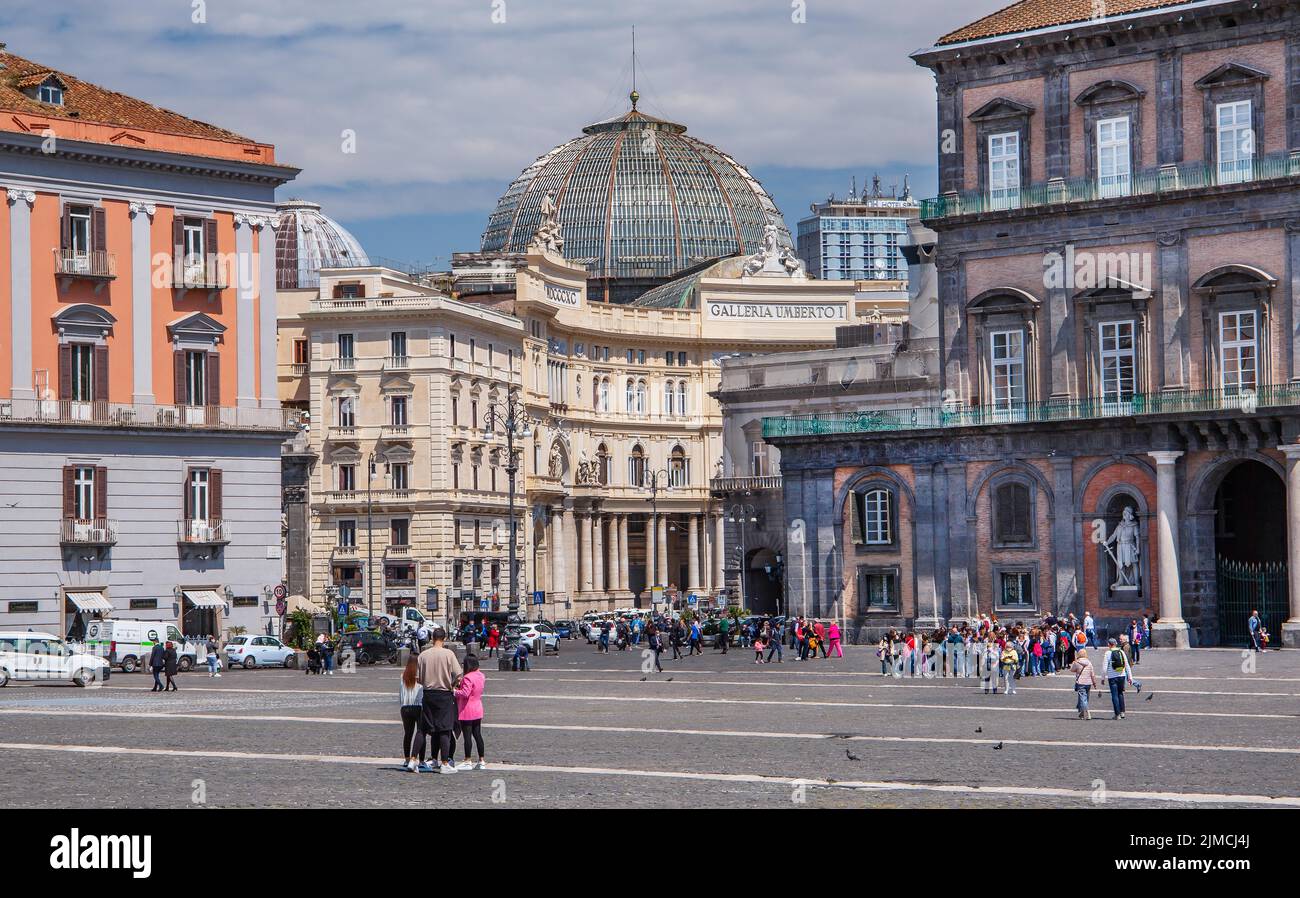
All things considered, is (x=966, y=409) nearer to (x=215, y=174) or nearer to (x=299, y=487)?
(x=215, y=174)

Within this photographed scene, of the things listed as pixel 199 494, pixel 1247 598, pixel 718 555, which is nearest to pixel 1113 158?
pixel 1247 598

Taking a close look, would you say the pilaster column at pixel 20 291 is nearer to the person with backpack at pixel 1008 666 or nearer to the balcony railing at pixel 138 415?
the balcony railing at pixel 138 415

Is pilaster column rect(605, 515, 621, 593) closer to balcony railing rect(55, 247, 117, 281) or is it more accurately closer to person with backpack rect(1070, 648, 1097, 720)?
balcony railing rect(55, 247, 117, 281)

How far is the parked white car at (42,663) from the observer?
5716 cm

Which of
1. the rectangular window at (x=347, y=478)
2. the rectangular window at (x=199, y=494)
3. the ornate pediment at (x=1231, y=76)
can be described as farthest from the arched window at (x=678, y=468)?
the ornate pediment at (x=1231, y=76)

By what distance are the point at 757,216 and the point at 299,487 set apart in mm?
79539

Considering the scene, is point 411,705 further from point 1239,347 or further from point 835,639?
point 1239,347

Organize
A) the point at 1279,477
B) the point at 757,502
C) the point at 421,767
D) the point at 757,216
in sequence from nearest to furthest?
the point at 421,767 → the point at 1279,477 → the point at 757,502 → the point at 757,216

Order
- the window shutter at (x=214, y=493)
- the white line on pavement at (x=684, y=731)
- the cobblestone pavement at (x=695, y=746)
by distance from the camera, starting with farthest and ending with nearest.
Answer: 1. the window shutter at (x=214, y=493)
2. the white line on pavement at (x=684, y=731)
3. the cobblestone pavement at (x=695, y=746)

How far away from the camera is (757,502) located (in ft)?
345

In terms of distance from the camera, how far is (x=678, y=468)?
158 m

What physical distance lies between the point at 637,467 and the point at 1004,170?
81.7 m

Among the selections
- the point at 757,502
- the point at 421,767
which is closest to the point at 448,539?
the point at 757,502

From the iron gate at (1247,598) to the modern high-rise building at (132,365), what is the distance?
3197 centimetres
